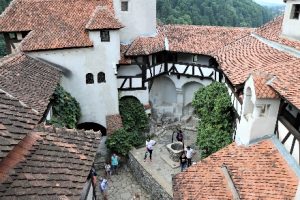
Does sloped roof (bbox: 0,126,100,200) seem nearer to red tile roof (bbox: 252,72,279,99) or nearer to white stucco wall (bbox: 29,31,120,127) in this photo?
red tile roof (bbox: 252,72,279,99)

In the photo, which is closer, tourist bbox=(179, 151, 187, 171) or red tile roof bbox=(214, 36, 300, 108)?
red tile roof bbox=(214, 36, 300, 108)

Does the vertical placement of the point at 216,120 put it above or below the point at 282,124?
below

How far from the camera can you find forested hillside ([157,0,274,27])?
59062 millimetres

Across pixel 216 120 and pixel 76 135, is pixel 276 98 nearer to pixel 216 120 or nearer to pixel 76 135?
pixel 216 120

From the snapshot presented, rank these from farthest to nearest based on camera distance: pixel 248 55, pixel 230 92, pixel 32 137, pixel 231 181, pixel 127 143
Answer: pixel 127 143 < pixel 230 92 < pixel 248 55 < pixel 231 181 < pixel 32 137

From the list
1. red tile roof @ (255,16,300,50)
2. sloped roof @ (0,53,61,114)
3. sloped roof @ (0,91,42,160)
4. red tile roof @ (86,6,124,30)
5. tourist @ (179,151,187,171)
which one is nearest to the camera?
sloped roof @ (0,91,42,160)

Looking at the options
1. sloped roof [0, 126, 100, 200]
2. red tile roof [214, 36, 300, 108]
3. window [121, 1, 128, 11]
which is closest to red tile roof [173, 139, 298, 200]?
red tile roof [214, 36, 300, 108]

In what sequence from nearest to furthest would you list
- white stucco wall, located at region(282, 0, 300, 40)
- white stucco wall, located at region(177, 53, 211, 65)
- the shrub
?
white stucco wall, located at region(282, 0, 300, 40)
the shrub
white stucco wall, located at region(177, 53, 211, 65)

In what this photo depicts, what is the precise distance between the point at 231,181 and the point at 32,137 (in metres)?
7.15

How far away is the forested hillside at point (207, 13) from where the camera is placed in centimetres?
5906

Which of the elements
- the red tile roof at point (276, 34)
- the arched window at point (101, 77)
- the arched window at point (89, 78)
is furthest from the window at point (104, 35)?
the red tile roof at point (276, 34)

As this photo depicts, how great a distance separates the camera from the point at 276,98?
38.5 ft

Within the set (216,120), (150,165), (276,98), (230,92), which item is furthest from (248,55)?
(150,165)

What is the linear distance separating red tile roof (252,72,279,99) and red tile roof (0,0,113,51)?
11507mm
